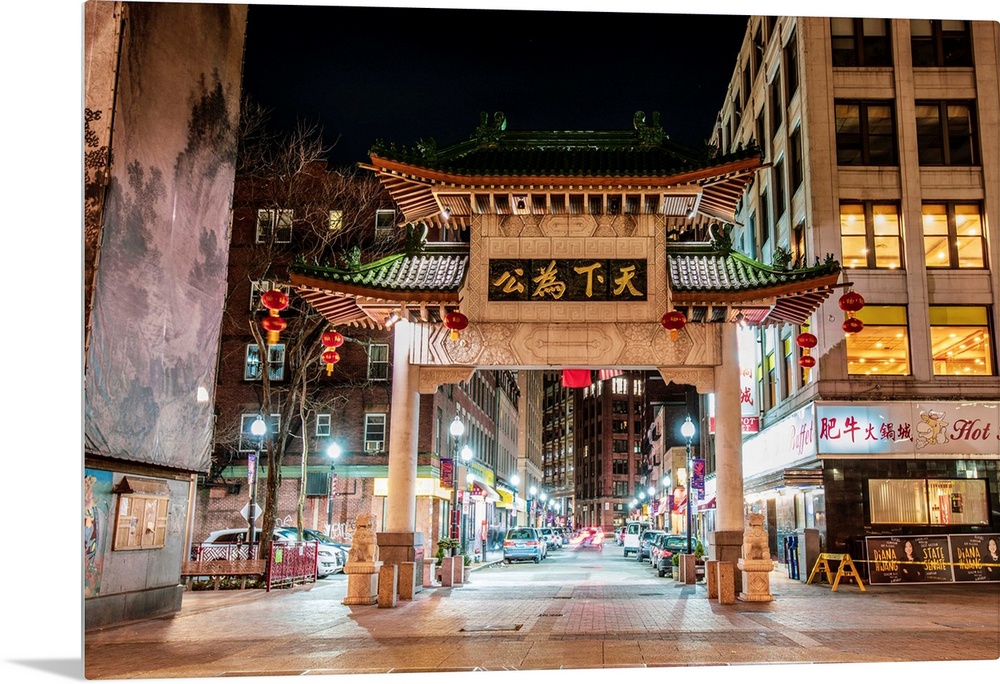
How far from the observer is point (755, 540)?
17.4 meters

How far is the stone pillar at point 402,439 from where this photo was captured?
62.3 feet

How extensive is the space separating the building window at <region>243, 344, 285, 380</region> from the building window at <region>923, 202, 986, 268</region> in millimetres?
27589

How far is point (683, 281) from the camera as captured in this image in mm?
17875

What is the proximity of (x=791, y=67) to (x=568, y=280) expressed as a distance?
1691 centimetres

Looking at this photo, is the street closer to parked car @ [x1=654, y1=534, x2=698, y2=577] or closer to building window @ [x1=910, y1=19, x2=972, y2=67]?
parked car @ [x1=654, y1=534, x2=698, y2=577]

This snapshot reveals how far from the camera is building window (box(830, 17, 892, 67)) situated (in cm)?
2692

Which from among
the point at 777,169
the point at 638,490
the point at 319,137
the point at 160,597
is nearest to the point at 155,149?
the point at 160,597

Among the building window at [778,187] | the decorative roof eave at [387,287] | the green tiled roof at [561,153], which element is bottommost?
the decorative roof eave at [387,287]

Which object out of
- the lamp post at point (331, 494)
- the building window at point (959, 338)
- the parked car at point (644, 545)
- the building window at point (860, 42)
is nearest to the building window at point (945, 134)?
the building window at point (860, 42)

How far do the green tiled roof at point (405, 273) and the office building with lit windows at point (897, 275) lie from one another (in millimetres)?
10611

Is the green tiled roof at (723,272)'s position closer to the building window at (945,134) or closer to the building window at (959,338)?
the building window at (959,338)

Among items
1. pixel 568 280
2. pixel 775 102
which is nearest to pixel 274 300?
pixel 568 280

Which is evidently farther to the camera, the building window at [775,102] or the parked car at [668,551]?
the parked car at [668,551]

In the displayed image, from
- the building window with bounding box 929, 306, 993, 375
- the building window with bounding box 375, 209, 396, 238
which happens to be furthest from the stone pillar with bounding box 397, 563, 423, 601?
the building window with bounding box 375, 209, 396, 238
